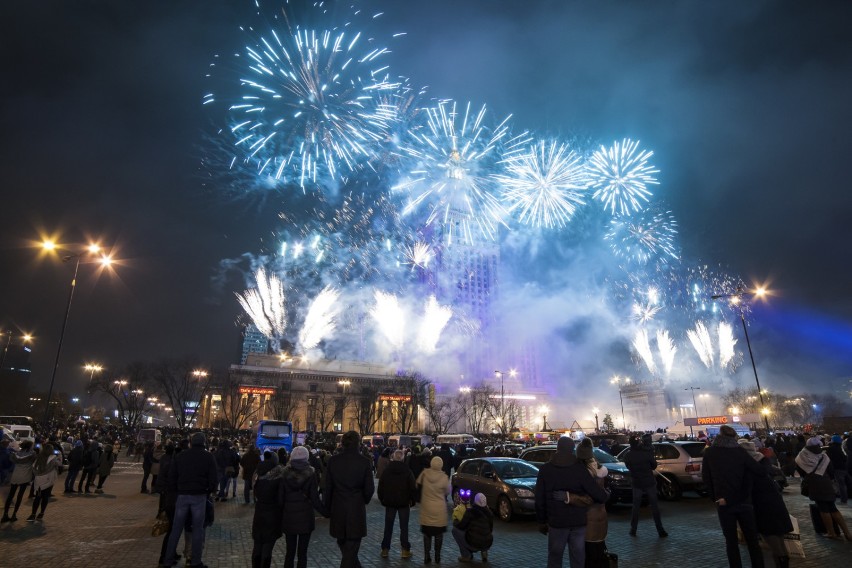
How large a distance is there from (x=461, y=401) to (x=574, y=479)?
7850 centimetres

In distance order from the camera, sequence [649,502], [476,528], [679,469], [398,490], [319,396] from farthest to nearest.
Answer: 1. [319,396]
2. [679,469]
3. [649,502]
4. [398,490]
5. [476,528]

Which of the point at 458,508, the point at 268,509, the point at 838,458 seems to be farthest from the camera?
the point at 838,458

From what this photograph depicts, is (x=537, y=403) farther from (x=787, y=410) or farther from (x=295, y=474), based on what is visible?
(x=295, y=474)

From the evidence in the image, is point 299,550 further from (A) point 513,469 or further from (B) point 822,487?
(B) point 822,487

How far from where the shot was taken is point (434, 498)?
806 centimetres

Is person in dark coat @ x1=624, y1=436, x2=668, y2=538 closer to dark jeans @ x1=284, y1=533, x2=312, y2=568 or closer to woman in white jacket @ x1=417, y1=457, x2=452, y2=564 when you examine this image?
woman in white jacket @ x1=417, y1=457, x2=452, y2=564

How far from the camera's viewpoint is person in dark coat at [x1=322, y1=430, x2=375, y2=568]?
5930 millimetres

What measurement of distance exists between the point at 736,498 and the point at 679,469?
31.8 ft

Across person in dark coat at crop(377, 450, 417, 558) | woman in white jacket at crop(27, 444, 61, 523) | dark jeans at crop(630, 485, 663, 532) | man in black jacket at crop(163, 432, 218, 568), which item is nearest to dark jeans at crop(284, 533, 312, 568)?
man in black jacket at crop(163, 432, 218, 568)

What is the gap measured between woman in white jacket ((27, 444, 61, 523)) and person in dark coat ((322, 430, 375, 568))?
960 centimetres

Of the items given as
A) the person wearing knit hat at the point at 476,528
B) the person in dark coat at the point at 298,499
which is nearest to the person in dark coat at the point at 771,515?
the person wearing knit hat at the point at 476,528

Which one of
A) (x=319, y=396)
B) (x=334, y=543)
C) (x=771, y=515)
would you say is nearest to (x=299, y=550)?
(x=334, y=543)

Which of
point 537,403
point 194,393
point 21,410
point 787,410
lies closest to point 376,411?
point 194,393

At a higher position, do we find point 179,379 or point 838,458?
point 179,379
